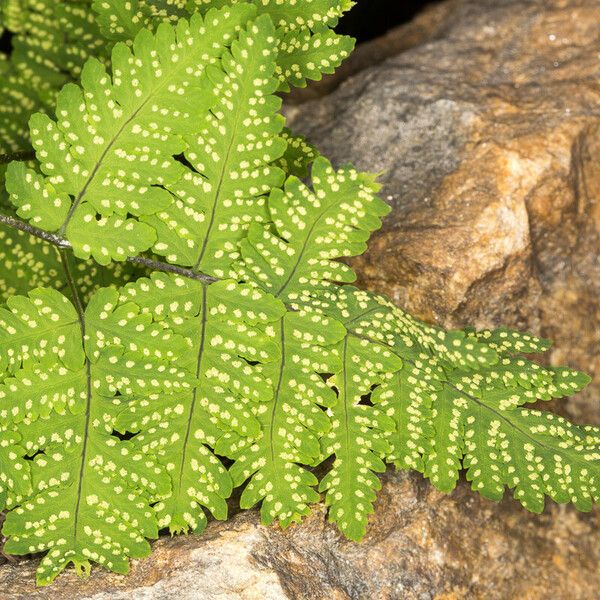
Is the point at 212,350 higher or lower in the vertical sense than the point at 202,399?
higher

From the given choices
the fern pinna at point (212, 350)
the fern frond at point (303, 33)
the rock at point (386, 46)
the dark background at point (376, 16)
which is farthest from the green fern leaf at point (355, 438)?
the dark background at point (376, 16)

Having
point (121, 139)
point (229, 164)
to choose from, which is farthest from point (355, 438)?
point (121, 139)

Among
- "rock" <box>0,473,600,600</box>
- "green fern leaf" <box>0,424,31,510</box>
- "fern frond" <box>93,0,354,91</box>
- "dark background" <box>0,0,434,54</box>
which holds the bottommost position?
"rock" <box>0,473,600,600</box>

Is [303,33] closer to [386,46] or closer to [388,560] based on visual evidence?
[386,46]

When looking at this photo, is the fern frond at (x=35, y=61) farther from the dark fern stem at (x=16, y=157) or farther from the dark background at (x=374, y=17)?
the dark background at (x=374, y=17)

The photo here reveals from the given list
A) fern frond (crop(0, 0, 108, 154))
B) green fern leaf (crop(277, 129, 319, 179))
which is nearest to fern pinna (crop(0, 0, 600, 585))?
green fern leaf (crop(277, 129, 319, 179))

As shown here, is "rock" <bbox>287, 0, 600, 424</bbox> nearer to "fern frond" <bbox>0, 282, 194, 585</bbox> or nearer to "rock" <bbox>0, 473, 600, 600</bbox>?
"rock" <bbox>0, 473, 600, 600</bbox>

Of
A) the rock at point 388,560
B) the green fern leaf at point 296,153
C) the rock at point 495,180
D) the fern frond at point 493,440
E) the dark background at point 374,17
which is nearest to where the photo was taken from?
the rock at point 388,560
